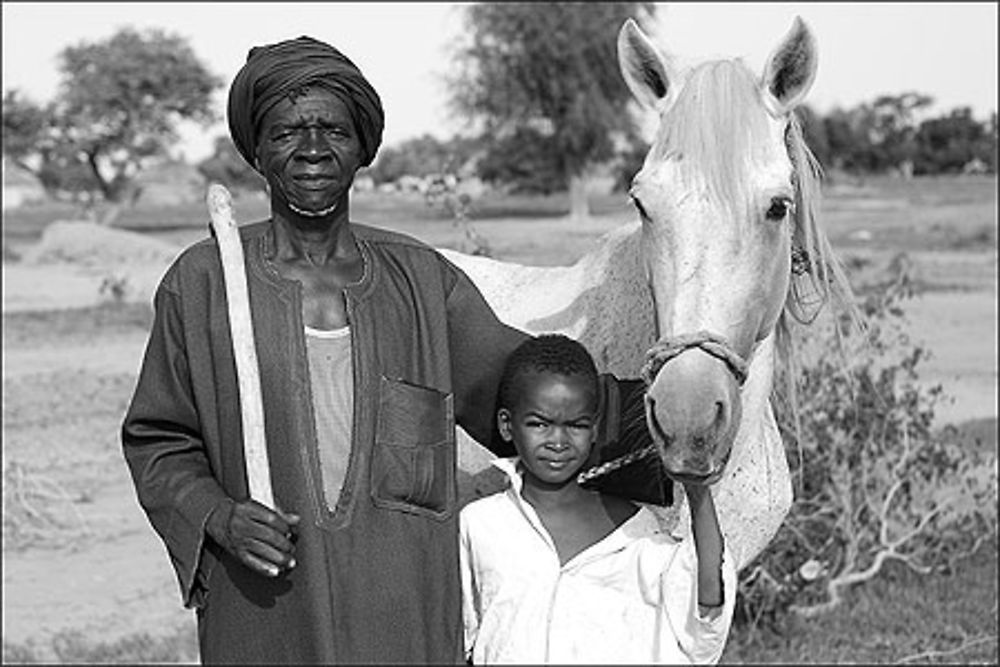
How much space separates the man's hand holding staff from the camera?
202 centimetres

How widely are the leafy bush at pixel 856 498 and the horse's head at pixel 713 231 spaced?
2.88 metres

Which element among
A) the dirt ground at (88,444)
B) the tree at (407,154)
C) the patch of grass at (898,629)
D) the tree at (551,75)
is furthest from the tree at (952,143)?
the patch of grass at (898,629)

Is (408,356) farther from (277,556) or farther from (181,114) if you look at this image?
(181,114)

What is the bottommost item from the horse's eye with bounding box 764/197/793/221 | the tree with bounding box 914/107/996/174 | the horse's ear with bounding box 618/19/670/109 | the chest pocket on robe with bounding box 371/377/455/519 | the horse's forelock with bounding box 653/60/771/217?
the tree with bounding box 914/107/996/174

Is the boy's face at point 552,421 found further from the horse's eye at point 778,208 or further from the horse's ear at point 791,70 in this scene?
the horse's ear at point 791,70

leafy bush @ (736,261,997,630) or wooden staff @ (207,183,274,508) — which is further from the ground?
wooden staff @ (207,183,274,508)

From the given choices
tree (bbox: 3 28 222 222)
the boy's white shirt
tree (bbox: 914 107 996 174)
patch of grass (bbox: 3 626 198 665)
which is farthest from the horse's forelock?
tree (bbox: 914 107 996 174)

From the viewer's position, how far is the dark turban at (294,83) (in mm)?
2152

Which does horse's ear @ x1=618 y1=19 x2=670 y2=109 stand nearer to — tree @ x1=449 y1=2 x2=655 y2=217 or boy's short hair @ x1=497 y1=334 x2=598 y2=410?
boy's short hair @ x1=497 y1=334 x2=598 y2=410

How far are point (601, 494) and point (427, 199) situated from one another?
3.73 metres

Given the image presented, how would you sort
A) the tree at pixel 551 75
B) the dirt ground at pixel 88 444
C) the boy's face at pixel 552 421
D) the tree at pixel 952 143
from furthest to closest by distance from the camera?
the tree at pixel 952 143 < the tree at pixel 551 75 < the dirt ground at pixel 88 444 < the boy's face at pixel 552 421

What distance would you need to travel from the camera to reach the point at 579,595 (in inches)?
86.4

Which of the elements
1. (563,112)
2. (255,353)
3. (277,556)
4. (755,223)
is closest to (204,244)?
(255,353)

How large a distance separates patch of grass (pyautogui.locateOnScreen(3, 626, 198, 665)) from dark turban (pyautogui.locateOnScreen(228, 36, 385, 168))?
129 inches
